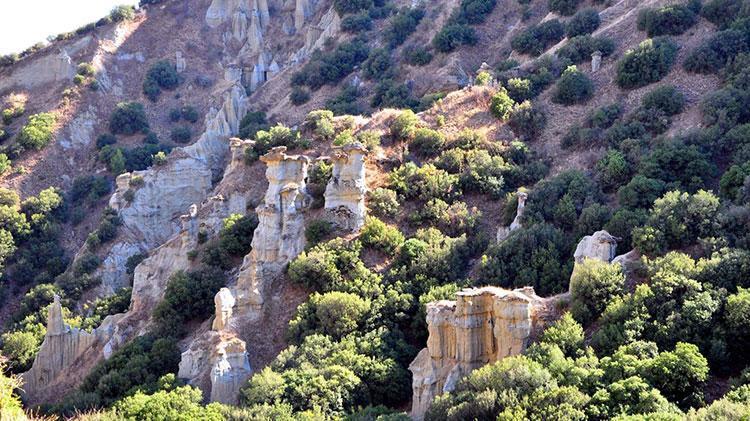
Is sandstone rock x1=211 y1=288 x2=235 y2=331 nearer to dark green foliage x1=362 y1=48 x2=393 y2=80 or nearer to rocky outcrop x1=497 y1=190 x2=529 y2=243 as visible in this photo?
rocky outcrop x1=497 y1=190 x2=529 y2=243

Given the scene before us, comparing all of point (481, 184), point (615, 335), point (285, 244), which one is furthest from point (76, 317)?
point (615, 335)

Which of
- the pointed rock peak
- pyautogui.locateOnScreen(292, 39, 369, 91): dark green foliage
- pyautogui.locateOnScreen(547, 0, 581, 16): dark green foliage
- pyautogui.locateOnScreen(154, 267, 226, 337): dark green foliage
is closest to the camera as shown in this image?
pyautogui.locateOnScreen(154, 267, 226, 337): dark green foliage

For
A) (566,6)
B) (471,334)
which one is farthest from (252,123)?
(471,334)

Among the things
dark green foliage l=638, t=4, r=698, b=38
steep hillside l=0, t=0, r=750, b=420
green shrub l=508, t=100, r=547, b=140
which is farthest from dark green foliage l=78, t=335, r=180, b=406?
dark green foliage l=638, t=4, r=698, b=38

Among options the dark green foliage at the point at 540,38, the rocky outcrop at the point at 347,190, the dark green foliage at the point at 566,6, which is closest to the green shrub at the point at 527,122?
the rocky outcrop at the point at 347,190

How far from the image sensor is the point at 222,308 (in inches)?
1241

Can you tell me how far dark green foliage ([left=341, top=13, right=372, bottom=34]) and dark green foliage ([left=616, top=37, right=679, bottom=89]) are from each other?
2686 centimetres

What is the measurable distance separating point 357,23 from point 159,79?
49.3 ft

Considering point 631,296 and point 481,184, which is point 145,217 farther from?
point 631,296

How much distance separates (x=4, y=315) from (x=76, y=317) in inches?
286

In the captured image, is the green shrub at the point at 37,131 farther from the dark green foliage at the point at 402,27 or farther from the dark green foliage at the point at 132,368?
the dark green foliage at the point at 132,368

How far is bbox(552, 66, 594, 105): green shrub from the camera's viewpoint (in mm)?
40500

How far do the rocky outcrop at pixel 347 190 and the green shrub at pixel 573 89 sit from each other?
1076 centimetres

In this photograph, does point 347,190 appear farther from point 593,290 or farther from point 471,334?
point 593,290
